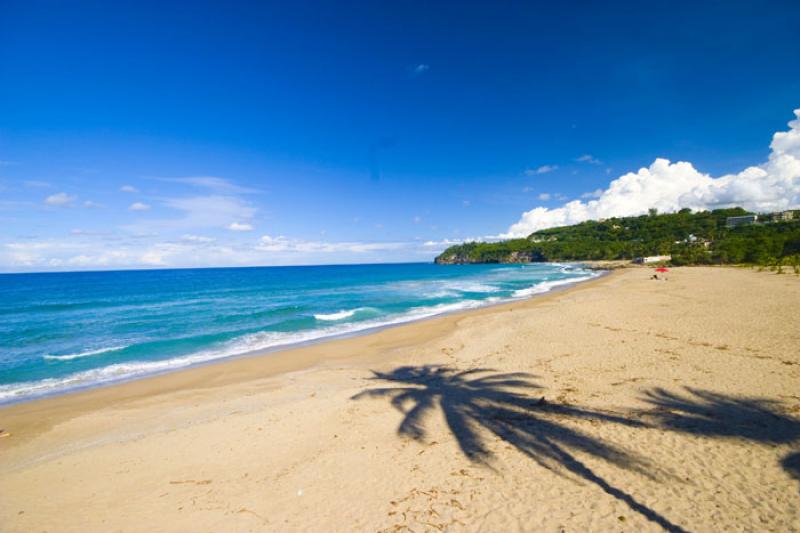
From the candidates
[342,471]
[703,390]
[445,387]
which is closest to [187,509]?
[342,471]

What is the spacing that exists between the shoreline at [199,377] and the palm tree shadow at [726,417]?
11.2 metres

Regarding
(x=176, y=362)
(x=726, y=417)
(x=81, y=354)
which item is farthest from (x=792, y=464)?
(x=81, y=354)

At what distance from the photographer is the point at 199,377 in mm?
14227

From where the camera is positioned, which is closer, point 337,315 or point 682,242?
point 337,315

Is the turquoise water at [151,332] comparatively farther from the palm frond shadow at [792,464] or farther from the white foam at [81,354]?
the palm frond shadow at [792,464]

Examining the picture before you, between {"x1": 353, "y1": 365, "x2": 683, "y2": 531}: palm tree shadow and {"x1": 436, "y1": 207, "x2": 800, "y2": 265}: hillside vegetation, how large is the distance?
56359 mm

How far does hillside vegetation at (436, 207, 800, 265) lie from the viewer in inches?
2319

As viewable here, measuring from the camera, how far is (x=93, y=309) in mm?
35500

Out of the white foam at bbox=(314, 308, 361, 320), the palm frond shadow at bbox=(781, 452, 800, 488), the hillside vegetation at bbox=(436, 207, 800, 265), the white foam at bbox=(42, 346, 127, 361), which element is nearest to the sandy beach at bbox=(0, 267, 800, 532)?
the palm frond shadow at bbox=(781, 452, 800, 488)

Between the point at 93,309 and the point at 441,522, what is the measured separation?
1744 inches

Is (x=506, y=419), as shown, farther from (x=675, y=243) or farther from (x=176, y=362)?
(x=675, y=243)

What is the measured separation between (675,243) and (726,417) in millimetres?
119451

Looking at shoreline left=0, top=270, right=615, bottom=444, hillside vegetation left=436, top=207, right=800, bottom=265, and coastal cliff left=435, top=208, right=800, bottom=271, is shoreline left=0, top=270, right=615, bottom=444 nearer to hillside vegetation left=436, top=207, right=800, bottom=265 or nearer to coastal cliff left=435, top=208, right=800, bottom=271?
coastal cliff left=435, top=208, right=800, bottom=271

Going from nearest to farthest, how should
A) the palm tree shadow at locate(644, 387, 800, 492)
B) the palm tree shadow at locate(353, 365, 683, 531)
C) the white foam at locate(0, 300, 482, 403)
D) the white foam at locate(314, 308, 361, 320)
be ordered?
the palm tree shadow at locate(353, 365, 683, 531), the palm tree shadow at locate(644, 387, 800, 492), the white foam at locate(0, 300, 482, 403), the white foam at locate(314, 308, 361, 320)
